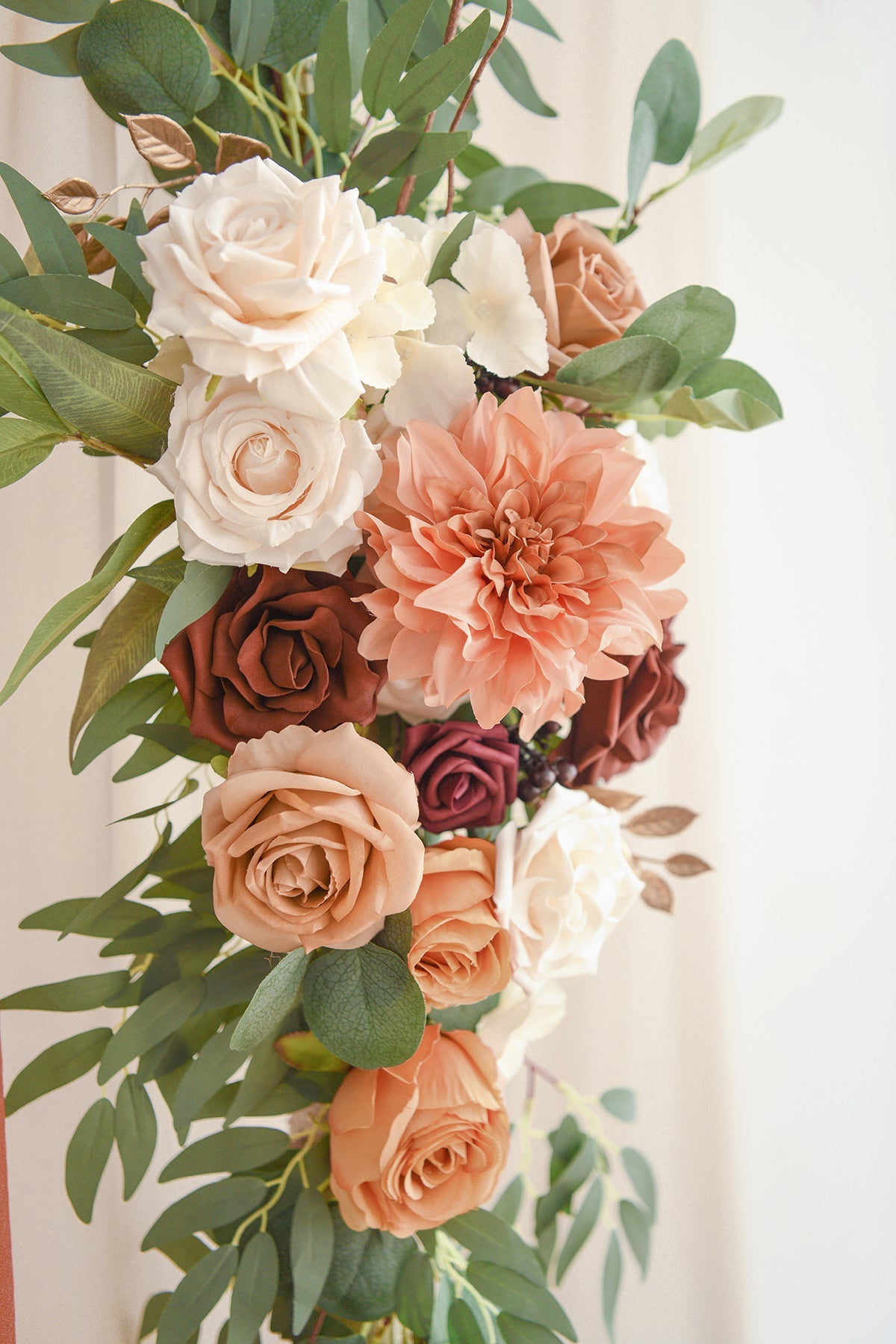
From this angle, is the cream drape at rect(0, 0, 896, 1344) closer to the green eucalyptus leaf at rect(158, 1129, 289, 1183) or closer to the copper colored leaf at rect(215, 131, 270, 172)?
the green eucalyptus leaf at rect(158, 1129, 289, 1183)

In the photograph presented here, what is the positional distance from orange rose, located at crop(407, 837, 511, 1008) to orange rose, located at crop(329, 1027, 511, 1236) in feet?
0.15

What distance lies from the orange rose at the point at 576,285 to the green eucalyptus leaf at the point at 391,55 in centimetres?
11

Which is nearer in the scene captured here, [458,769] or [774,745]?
[458,769]

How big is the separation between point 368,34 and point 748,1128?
1022mm

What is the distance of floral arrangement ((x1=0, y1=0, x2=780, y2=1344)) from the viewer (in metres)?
0.43

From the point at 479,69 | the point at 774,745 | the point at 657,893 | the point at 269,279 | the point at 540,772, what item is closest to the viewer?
the point at 269,279

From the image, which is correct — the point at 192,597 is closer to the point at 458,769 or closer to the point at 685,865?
the point at 458,769

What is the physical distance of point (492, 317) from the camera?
1.69 feet

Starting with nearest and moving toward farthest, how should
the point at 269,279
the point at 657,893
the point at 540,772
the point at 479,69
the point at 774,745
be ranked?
1. the point at 269,279
2. the point at 479,69
3. the point at 540,772
4. the point at 657,893
5. the point at 774,745

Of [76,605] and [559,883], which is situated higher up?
[76,605]

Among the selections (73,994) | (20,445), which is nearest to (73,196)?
(20,445)

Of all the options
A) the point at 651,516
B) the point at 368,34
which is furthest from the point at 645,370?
the point at 368,34

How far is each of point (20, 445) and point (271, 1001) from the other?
300 millimetres

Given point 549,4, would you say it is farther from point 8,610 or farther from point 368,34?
point 8,610
